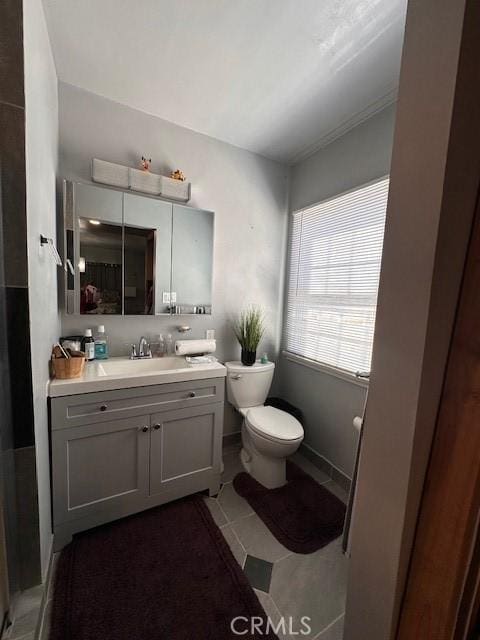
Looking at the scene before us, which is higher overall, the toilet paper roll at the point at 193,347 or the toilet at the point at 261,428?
the toilet paper roll at the point at 193,347

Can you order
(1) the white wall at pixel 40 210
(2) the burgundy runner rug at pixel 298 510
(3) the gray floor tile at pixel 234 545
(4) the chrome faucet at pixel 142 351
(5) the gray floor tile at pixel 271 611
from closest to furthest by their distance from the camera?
(1) the white wall at pixel 40 210, (5) the gray floor tile at pixel 271 611, (3) the gray floor tile at pixel 234 545, (2) the burgundy runner rug at pixel 298 510, (4) the chrome faucet at pixel 142 351

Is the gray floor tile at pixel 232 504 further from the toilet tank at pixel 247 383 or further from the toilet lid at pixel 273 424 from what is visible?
the toilet tank at pixel 247 383

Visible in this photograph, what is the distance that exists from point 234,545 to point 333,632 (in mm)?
535

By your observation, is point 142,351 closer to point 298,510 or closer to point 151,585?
point 151,585

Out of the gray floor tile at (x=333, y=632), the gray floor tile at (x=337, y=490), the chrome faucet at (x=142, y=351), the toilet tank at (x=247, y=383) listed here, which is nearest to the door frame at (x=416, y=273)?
the gray floor tile at (x=333, y=632)

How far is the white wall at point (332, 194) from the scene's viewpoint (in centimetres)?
167

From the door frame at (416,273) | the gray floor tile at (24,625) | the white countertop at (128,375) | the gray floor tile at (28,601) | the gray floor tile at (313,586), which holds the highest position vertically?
the door frame at (416,273)

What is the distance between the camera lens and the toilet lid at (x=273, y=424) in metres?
1.69

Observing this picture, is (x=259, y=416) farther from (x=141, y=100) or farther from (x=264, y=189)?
(x=141, y=100)

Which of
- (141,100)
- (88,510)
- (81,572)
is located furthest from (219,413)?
(141,100)

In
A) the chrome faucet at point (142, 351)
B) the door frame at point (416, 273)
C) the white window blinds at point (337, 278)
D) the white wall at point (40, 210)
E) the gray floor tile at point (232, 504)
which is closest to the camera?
the door frame at point (416, 273)

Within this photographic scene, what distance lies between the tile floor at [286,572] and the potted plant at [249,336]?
968 mm

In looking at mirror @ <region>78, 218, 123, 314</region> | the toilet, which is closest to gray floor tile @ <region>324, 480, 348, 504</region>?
the toilet

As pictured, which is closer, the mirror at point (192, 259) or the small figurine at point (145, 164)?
the small figurine at point (145, 164)
